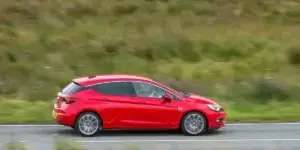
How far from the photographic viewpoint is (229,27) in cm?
3953

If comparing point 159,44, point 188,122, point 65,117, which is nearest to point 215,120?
point 188,122

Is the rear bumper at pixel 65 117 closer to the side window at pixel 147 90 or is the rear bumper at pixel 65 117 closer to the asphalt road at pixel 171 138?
the asphalt road at pixel 171 138

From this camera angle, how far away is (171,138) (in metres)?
20.3

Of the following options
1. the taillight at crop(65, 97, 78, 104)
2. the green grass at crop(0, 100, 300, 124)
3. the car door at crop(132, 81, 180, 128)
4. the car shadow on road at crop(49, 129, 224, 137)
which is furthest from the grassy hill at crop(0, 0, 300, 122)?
the car door at crop(132, 81, 180, 128)

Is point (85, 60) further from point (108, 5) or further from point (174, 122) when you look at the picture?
point (174, 122)

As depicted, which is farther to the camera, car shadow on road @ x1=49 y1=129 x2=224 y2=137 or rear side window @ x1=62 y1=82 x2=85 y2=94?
car shadow on road @ x1=49 y1=129 x2=224 y2=137

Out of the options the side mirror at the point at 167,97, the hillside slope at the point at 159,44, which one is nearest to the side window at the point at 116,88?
the side mirror at the point at 167,97

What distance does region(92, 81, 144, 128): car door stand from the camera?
20.4 meters

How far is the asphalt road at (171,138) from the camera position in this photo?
61.3 ft

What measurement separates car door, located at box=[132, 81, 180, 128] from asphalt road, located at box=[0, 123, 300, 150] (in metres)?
0.36

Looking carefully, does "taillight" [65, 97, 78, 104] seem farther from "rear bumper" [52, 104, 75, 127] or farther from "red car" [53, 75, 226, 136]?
"rear bumper" [52, 104, 75, 127]

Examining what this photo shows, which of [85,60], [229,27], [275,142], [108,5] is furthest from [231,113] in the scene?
[108,5]

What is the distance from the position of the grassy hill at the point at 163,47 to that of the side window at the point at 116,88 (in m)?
3.61

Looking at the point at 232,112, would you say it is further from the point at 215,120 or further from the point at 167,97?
the point at 167,97
